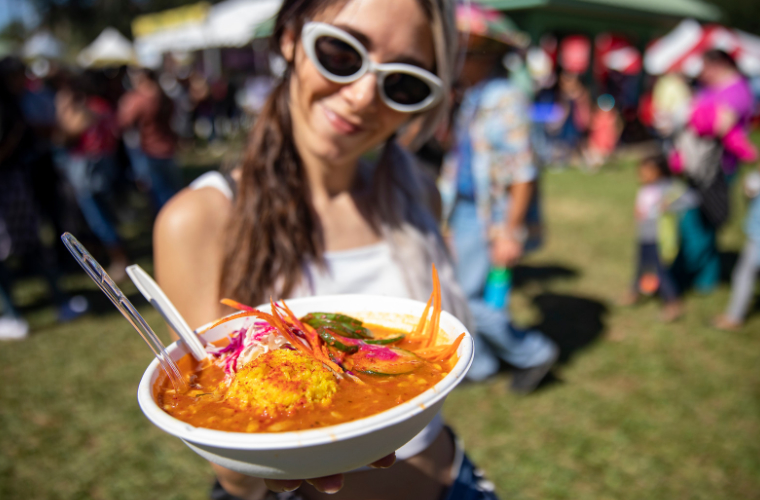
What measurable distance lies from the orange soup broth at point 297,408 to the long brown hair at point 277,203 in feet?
1.48

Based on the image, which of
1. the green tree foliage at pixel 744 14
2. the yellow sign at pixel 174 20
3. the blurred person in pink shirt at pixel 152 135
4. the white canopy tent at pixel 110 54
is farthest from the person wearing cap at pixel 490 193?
the green tree foliage at pixel 744 14

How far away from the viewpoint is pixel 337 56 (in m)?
1.39

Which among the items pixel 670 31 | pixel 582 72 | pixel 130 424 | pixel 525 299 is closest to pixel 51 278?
pixel 130 424

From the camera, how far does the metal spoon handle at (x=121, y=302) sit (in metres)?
0.88

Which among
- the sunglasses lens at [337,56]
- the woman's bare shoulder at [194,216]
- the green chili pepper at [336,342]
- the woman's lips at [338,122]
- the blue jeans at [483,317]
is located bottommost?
the blue jeans at [483,317]

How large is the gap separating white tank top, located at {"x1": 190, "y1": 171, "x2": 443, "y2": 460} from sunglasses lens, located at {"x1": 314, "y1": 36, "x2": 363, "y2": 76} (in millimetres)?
486

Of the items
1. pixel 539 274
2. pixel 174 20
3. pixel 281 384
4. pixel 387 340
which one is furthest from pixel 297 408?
pixel 174 20

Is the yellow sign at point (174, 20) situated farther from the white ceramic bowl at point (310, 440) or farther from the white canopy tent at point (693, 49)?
the white ceramic bowl at point (310, 440)

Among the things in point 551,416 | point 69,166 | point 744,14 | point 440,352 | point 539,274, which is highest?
point 744,14

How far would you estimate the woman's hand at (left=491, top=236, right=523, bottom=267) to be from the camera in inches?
158

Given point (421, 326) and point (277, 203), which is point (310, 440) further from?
point (277, 203)

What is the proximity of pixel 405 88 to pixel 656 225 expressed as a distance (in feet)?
16.0

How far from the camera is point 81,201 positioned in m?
6.30

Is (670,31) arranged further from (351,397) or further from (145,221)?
(351,397)
